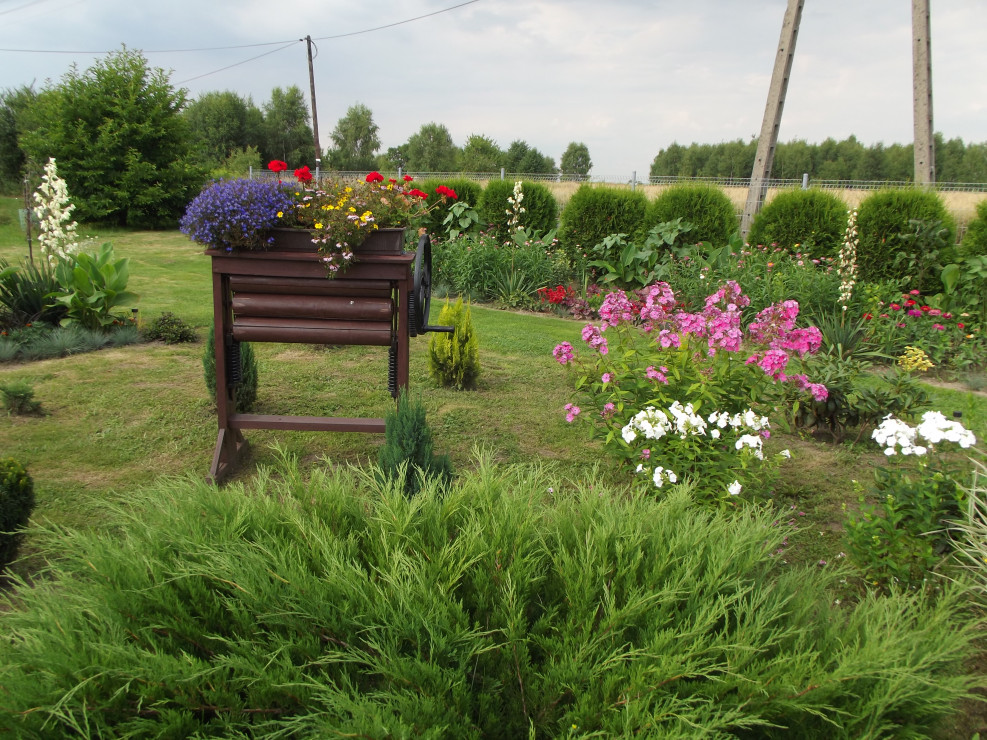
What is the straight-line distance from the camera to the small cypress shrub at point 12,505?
2484mm

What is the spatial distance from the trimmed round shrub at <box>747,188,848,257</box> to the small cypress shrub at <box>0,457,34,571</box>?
8.84 metres

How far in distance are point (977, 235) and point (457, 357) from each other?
669 centimetres

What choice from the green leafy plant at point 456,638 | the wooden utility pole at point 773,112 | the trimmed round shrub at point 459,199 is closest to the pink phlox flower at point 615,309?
the green leafy plant at point 456,638

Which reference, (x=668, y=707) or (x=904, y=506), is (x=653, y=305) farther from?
(x=668, y=707)

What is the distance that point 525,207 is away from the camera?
11922mm

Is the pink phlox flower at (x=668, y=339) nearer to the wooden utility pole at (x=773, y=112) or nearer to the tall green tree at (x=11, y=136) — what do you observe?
the wooden utility pole at (x=773, y=112)

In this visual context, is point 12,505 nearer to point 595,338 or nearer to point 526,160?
point 595,338

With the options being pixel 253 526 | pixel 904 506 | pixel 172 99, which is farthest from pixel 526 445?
pixel 172 99

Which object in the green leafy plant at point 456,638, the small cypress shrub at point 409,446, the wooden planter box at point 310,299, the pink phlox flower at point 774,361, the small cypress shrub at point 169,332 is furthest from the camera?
the small cypress shrub at point 169,332

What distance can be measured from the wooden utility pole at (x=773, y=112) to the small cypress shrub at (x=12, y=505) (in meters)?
9.75

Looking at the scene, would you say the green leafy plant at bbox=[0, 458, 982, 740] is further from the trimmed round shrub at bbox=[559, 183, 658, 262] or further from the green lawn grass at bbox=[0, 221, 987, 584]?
the trimmed round shrub at bbox=[559, 183, 658, 262]

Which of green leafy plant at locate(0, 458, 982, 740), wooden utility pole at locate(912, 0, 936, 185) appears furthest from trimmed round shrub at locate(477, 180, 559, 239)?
green leafy plant at locate(0, 458, 982, 740)

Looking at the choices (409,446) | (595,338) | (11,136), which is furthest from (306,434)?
(11,136)

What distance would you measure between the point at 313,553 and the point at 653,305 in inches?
102
